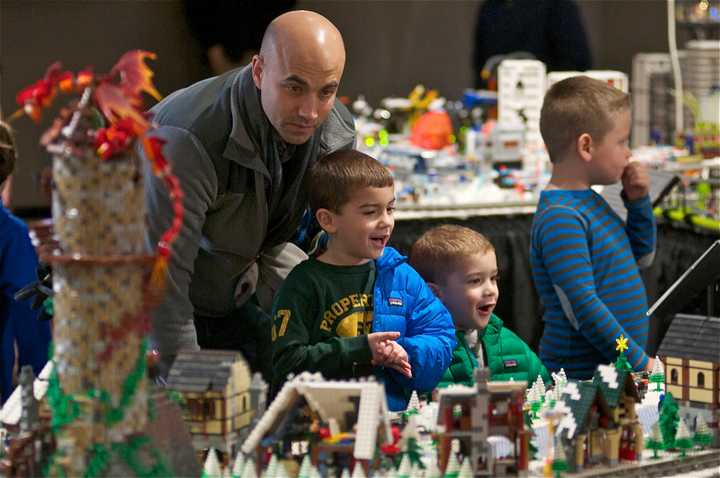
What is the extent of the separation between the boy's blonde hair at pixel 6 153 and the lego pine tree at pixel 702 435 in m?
2.09

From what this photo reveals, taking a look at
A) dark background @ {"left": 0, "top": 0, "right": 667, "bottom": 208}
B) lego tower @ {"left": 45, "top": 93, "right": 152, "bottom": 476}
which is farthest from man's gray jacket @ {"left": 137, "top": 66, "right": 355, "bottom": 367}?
dark background @ {"left": 0, "top": 0, "right": 667, "bottom": 208}

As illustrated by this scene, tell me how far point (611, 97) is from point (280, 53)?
1043 millimetres

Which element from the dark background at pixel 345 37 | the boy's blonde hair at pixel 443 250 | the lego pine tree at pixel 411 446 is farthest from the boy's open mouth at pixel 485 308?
the dark background at pixel 345 37

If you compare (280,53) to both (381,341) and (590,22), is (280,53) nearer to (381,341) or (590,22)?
(381,341)

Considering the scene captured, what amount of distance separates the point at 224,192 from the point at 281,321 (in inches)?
16.2

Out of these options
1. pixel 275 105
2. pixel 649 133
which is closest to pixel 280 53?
pixel 275 105

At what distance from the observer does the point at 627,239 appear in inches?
140

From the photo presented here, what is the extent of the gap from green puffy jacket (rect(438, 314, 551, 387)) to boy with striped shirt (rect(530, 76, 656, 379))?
0.30 meters

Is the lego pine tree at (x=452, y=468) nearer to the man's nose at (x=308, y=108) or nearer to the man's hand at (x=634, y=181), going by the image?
the man's nose at (x=308, y=108)

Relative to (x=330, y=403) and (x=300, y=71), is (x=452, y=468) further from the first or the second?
(x=300, y=71)

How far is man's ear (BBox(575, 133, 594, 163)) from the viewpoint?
11.6ft

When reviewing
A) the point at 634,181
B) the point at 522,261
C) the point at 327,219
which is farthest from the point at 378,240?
the point at 522,261

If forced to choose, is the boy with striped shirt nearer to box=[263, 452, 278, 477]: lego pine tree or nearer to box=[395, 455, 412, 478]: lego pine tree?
box=[395, 455, 412, 478]: lego pine tree

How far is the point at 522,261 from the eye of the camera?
16.7 feet
